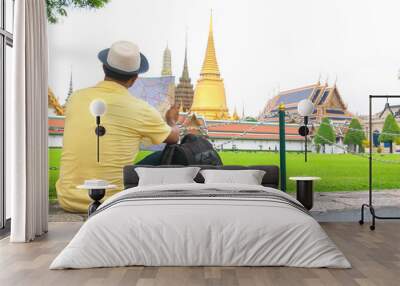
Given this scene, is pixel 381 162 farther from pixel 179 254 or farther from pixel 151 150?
pixel 179 254

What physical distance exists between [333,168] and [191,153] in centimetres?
Result: 191

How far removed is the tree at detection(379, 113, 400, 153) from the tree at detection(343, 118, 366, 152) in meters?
0.26

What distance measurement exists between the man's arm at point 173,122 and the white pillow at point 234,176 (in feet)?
2.51

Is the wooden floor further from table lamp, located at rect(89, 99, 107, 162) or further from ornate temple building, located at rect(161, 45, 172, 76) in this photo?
ornate temple building, located at rect(161, 45, 172, 76)

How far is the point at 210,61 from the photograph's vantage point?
7082 millimetres

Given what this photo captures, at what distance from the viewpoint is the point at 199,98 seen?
7059 millimetres

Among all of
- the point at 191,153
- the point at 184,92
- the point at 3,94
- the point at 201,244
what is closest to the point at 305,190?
the point at 191,153

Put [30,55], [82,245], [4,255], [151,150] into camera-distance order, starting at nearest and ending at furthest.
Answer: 1. [82,245]
2. [4,255]
3. [30,55]
4. [151,150]

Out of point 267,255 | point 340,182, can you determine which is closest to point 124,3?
point 340,182

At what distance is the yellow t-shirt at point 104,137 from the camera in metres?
6.78

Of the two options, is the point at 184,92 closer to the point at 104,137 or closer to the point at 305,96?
the point at 104,137

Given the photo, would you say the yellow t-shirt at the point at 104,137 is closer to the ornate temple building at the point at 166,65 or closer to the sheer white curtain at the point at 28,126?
the ornate temple building at the point at 166,65

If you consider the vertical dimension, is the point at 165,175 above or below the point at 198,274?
above

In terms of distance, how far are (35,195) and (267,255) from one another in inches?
109
